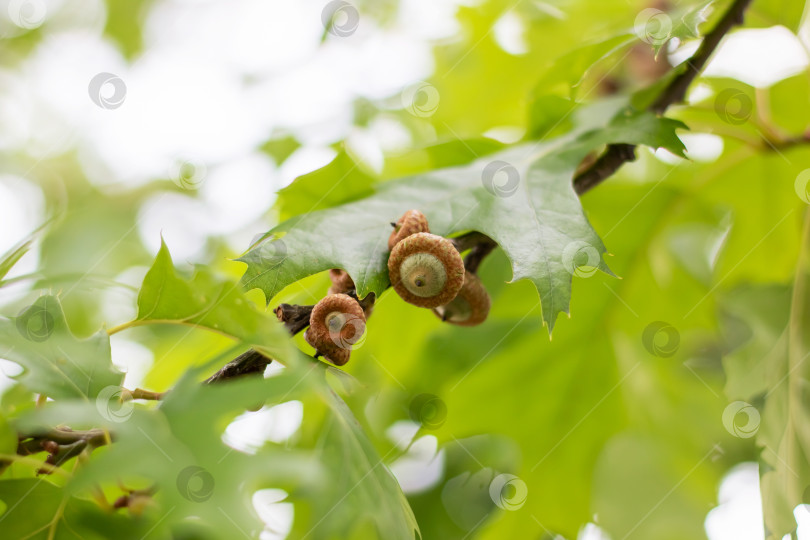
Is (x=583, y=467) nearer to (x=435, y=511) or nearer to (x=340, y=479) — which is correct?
(x=435, y=511)

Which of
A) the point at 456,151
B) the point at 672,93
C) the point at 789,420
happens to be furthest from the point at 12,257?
the point at 789,420

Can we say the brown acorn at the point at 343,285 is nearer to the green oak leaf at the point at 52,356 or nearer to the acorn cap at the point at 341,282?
the acorn cap at the point at 341,282

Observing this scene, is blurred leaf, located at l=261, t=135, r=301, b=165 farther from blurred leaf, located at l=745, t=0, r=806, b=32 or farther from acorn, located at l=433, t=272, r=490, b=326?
blurred leaf, located at l=745, t=0, r=806, b=32

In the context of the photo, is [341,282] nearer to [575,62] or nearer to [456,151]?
[456,151]

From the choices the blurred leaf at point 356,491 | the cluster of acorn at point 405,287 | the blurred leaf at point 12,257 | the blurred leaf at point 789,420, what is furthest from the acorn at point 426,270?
the blurred leaf at point 789,420

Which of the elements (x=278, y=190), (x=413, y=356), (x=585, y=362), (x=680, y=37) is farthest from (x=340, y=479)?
(x=585, y=362)

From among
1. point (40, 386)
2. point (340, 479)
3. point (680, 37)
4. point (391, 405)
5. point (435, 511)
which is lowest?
point (435, 511)

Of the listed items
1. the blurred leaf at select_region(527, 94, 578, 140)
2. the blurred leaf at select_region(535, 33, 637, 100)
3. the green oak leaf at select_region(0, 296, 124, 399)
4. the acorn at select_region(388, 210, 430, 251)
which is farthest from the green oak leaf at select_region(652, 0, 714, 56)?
the green oak leaf at select_region(0, 296, 124, 399)
